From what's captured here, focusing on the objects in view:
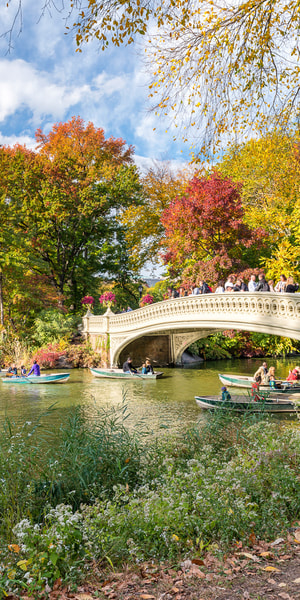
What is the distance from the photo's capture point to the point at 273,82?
7.17m

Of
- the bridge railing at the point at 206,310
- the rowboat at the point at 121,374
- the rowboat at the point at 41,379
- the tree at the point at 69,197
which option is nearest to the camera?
the bridge railing at the point at 206,310

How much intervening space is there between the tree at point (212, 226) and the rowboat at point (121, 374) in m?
4.96

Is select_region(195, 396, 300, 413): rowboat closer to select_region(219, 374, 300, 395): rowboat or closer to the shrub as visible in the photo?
select_region(219, 374, 300, 395): rowboat

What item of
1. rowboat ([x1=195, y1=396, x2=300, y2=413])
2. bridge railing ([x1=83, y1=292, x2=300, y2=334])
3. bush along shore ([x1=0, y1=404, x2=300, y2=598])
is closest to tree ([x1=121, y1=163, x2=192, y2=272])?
bridge railing ([x1=83, y1=292, x2=300, y2=334])

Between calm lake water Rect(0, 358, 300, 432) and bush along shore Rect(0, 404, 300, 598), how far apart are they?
4954 mm

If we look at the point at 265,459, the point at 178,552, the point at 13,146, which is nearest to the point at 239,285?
the point at 265,459

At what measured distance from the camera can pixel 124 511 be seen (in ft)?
12.9

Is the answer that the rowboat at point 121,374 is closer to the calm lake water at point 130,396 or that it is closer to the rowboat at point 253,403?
the calm lake water at point 130,396

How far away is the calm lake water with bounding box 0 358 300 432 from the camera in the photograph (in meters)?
12.1

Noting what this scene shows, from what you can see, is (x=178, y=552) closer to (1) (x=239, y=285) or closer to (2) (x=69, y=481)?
(2) (x=69, y=481)

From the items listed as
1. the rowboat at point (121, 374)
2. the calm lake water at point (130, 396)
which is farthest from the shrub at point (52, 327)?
the rowboat at point (121, 374)

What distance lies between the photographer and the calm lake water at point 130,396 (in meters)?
12.1

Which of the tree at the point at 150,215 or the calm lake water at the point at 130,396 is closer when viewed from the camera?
the calm lake water at the point at 130,396

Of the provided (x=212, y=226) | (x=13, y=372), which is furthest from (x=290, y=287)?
(x=13, y=372)
